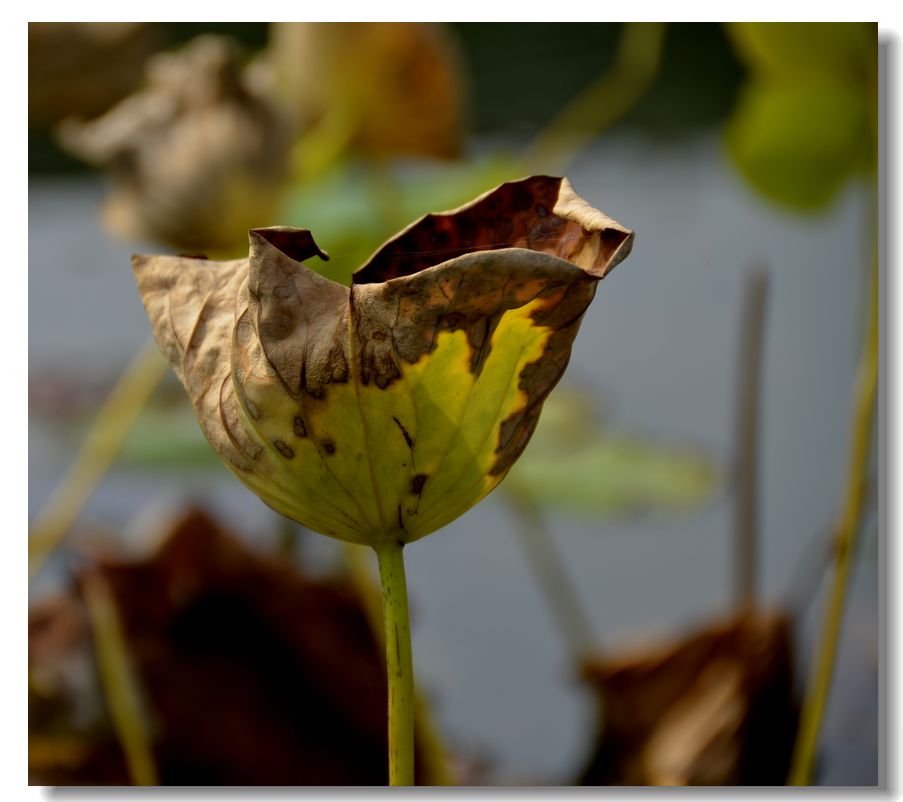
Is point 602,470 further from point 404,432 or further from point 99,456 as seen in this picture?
point 404,432

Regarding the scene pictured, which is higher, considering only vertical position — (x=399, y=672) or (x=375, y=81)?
(x=375, y=81)

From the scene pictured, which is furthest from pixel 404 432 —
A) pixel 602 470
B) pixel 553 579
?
pixel 602 470

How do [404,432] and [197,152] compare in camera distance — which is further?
[197,152]

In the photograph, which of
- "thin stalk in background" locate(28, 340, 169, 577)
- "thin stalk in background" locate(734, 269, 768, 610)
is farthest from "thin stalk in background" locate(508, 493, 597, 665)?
"thin stalk in background" locate(28, 340, 169, 577)

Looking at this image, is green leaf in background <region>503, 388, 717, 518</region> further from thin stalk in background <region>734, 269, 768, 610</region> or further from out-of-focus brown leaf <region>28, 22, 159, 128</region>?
out-of-focus brown leaf <region>28, 22, 159, 128</region>

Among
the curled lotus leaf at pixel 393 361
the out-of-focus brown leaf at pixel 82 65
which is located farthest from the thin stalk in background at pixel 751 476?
the curled lotus leaf at pixel 393 361
